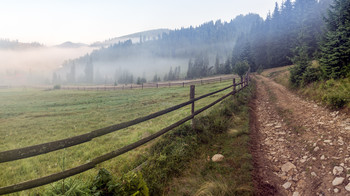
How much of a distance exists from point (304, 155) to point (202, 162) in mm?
2961

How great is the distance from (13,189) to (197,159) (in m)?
3.88

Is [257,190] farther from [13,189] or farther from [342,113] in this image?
[342,113]

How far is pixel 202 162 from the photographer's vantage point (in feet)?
15.0

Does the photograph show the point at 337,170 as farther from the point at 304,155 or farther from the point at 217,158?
the point at 217,158

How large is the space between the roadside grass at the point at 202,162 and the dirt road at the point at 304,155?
42cm

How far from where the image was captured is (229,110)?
888 centimetres

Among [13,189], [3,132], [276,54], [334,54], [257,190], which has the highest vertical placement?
[276,54]

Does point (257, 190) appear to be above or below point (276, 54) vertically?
below

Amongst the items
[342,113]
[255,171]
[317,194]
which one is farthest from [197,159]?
[342,113]

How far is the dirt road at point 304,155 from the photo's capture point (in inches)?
138

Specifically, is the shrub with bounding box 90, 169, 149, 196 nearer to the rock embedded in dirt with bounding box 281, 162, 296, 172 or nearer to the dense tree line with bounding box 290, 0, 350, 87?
the rock embedded in dirt with bounding box 281, 162, 296, 172

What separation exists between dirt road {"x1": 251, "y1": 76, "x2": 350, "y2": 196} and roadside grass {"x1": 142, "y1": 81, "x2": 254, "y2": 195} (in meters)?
0.42

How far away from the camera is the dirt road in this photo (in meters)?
3.49

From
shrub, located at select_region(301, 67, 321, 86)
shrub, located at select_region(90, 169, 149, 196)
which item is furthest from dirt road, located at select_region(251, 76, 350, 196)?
shrub, located at select_region(301, 67, 321, 86)
